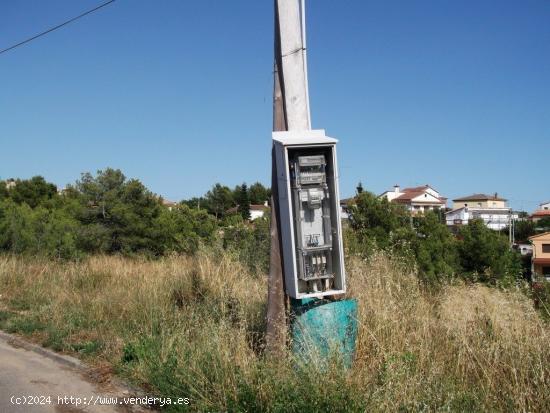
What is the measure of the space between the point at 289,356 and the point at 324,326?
41 cm

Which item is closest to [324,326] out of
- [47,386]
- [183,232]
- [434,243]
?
[47,386]

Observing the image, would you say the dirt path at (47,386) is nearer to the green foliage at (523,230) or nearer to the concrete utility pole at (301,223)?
the concrete utility pole at (301,223)

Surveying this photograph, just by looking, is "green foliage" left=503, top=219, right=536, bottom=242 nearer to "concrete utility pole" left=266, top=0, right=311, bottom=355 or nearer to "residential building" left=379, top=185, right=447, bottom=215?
"residential building" left=379, top=185, right=447, bottom=215

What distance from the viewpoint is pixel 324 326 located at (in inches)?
179

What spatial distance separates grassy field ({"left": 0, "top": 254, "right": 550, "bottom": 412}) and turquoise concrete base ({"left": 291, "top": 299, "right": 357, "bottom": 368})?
0.77 ft

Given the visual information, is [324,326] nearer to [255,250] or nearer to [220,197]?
[255,250]

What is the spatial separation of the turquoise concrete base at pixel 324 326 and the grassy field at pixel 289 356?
0.23 metres

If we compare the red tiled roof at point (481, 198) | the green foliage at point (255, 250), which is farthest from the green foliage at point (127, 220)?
the red tiled roof at point (481, 198)

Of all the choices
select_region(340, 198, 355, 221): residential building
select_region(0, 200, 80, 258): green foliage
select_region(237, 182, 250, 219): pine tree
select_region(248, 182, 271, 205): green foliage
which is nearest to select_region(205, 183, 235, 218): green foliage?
select_region(237, 182, 250, 219): pine tree

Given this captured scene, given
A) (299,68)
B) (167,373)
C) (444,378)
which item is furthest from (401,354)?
(299,68)

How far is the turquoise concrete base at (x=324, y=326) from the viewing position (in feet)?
14.7

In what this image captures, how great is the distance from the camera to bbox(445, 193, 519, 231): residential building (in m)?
111

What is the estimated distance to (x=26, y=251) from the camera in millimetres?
13477

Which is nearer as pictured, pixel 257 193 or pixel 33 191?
pixel 33 191
